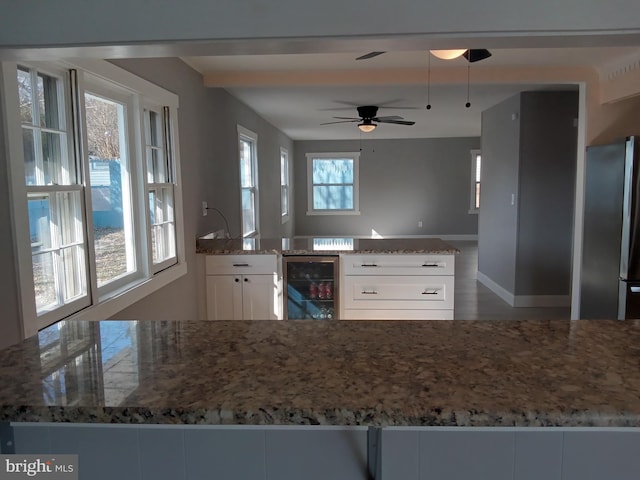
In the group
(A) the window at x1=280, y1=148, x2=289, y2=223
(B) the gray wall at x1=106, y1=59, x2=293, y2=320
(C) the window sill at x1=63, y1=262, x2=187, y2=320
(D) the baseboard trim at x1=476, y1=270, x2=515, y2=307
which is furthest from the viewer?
(A) the window at x1=280, y1=148, x2=289, y2=223

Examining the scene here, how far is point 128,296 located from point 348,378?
2.02 metres

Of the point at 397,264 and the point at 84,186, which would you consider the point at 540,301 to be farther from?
the point at 84,186

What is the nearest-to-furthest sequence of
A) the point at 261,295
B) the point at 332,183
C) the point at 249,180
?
the point at 261,295 → the point at 249,180 → the point at 332,183

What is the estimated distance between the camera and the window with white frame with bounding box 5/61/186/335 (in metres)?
1.80

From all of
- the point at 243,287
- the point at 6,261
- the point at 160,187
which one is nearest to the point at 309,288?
the point at 243,287

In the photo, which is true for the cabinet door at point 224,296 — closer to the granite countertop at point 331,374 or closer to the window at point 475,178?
the granite countertop at point 331,374

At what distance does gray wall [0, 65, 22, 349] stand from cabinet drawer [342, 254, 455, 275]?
226 centimetres

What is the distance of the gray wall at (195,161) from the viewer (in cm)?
302

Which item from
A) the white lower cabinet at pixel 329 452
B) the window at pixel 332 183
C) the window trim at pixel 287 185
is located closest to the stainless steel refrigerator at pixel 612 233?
the white lower cabinet at pixel 329 452

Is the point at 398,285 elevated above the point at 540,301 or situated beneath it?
elevated above

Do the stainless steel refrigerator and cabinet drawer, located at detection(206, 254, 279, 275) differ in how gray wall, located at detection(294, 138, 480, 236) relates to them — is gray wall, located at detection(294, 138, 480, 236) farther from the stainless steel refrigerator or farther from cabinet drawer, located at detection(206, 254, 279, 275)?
cabinet drawer, located at detection(206, 254, 279, 275)

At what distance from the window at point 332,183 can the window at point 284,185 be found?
44.2 inches

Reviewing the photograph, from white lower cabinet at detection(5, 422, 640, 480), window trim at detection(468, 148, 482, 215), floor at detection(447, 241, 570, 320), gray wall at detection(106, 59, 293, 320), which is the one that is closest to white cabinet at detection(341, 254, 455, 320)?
gray wall at detection(106, 59, 293, 320)

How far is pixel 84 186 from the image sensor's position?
7.15 feet
